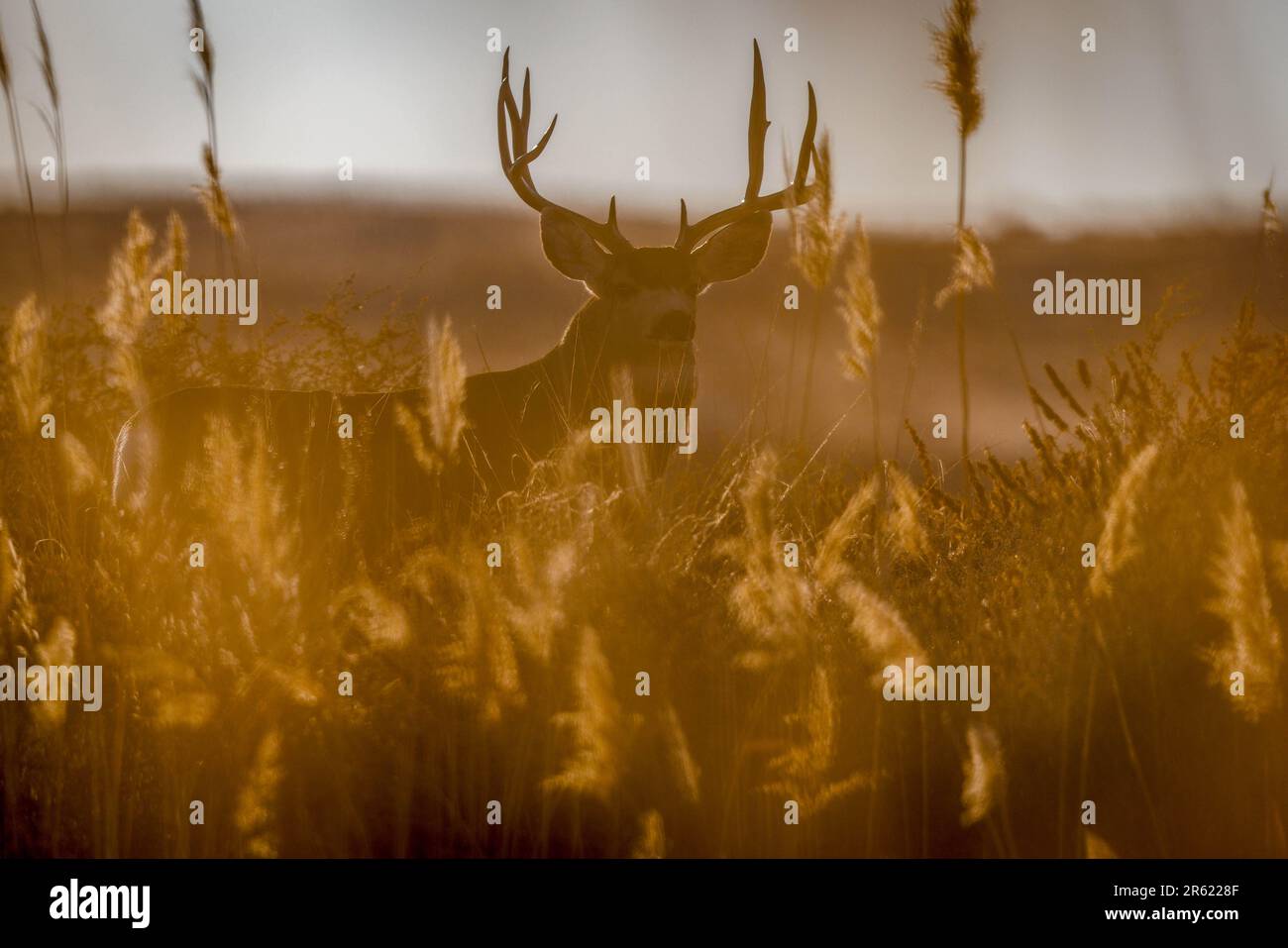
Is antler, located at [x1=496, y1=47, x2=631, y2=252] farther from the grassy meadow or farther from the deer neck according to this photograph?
the grassy meadow

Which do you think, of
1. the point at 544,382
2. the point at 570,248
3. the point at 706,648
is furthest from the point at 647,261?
the point at 706,648

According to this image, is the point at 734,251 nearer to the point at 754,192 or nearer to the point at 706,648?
→ the point at 754,192

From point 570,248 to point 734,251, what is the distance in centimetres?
→ 84

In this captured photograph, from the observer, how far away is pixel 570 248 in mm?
5691

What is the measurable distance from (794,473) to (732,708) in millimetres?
1121

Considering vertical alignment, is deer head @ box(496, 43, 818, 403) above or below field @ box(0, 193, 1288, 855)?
above

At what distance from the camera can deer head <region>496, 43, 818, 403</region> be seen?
553cm

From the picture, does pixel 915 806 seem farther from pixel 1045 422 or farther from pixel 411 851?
pixel 1045 422

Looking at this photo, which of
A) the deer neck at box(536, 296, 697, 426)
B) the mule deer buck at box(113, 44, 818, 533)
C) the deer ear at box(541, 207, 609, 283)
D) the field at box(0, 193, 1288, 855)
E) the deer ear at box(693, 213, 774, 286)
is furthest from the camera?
the deer ear at box(693, 213, 774, 286)

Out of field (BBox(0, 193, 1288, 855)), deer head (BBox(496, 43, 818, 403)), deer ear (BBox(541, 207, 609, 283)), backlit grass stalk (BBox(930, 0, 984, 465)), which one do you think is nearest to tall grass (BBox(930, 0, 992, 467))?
backlit grass stalk (BBox(930, 0, 984, 465))

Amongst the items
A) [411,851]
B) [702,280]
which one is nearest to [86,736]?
[411,851]

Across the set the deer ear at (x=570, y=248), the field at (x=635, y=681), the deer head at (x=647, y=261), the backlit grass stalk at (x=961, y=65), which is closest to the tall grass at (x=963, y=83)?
the backlit grass stalk at (x=961, y=65)

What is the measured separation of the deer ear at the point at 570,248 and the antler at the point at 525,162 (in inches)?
2.1

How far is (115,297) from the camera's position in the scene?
316cm
